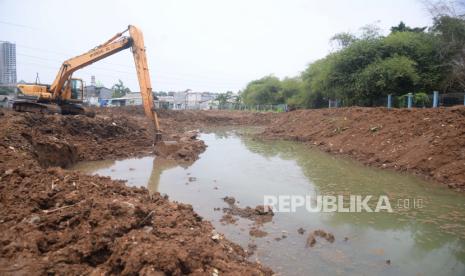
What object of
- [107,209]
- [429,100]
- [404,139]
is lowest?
[107,209]

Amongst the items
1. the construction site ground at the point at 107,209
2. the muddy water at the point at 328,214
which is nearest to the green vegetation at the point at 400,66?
the construction site ground at the point at 107,209

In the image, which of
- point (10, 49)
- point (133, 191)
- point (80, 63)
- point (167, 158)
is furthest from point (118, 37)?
point (10, 49)

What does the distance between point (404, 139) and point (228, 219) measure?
939 cm

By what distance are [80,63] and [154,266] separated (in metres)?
14.6

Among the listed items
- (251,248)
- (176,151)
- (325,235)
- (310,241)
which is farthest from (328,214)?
(176,151)

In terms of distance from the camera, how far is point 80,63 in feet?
51.9

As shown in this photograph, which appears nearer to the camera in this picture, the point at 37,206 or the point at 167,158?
the point at 37,206

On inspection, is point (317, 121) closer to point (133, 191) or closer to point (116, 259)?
point (133, 191)

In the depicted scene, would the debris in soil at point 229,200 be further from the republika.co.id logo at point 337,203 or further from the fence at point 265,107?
the fence at point 265,107

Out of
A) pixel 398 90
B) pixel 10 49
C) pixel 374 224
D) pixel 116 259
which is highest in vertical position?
pixel 10 49

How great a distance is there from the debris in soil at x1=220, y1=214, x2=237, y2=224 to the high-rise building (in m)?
41.9

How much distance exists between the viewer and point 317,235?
5891 mm

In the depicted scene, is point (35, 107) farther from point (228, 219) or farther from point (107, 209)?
point (107, 209)

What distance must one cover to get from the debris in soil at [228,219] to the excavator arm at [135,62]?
320 inches
